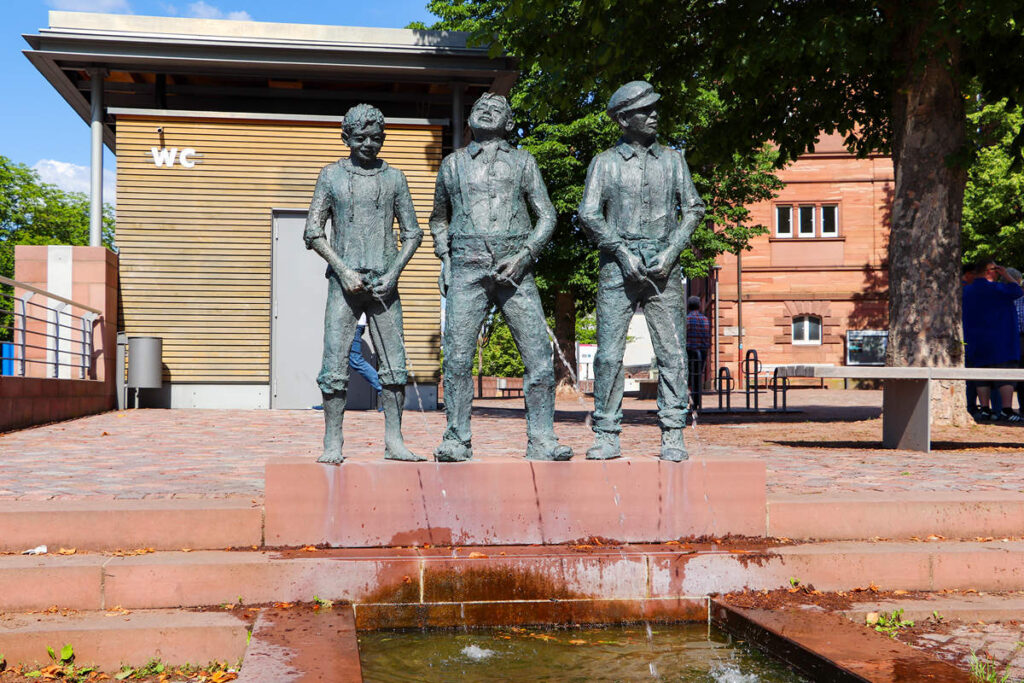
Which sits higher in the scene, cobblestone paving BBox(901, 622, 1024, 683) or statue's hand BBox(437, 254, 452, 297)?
statue's hand BBox(437, 254, 452, 297)

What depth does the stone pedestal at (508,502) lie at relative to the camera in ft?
18.7

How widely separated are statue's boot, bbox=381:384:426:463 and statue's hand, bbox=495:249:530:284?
0.94 m

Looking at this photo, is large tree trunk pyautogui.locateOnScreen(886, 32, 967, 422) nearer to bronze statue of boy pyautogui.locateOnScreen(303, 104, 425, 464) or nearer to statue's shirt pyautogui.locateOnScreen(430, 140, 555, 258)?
statue's shirt pyautogui.locateOnScreen(430, 140, 555, 258)

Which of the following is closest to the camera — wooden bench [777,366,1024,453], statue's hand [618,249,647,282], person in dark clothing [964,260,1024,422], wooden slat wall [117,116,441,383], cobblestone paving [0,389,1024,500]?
statue's hand [618,249,647,282]

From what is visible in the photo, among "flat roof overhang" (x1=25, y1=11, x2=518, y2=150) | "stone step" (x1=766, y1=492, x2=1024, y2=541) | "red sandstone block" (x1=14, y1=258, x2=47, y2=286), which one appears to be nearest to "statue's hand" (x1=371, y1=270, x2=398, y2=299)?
"stone step" (x1=766, y1=492, x2=1024, y2=541)

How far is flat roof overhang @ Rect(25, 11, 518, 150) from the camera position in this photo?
1691cm

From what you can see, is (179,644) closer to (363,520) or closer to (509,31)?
(363,520)

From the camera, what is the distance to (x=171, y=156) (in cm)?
1780

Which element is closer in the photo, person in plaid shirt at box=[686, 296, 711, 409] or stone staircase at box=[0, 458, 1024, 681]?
stone staircase at box=[0, 458, 1024, 681]

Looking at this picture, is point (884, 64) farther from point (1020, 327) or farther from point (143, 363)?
point (143, 363)

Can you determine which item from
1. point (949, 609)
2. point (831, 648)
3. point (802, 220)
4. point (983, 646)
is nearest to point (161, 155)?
point (949, 609)

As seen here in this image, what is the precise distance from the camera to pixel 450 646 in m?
4.86

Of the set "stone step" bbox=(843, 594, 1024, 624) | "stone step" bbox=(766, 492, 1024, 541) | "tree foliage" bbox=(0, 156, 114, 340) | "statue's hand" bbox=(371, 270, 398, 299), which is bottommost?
"stone step" bbox=(843, 594, 1024, 624)

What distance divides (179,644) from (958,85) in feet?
38.2
